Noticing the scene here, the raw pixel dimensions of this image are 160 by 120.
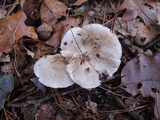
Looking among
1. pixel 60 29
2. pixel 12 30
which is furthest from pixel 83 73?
pixel 12 30

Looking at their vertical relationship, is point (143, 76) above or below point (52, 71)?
below

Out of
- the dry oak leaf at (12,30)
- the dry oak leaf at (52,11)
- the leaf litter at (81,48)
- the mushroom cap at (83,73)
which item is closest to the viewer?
the mushroom cap at (83,73)

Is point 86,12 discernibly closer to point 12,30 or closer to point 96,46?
point 96,46

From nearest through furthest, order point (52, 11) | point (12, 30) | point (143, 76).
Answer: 1. point (143, 76)
2. point (12, 30)
3. point (52, 11)

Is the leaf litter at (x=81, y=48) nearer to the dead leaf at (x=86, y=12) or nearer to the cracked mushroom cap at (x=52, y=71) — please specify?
the dead leaf at (x=86, y=12)

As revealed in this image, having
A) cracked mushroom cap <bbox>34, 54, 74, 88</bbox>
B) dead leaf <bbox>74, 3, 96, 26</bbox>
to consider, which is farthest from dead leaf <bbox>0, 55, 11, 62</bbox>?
dead leaf <bbox>74, 3, 96, 26</bbox>

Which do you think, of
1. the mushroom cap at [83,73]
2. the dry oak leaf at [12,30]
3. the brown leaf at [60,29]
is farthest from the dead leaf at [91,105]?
the dry oak leaf at [12,30]

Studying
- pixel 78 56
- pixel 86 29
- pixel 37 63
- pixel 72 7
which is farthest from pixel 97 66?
pixel 72 7
